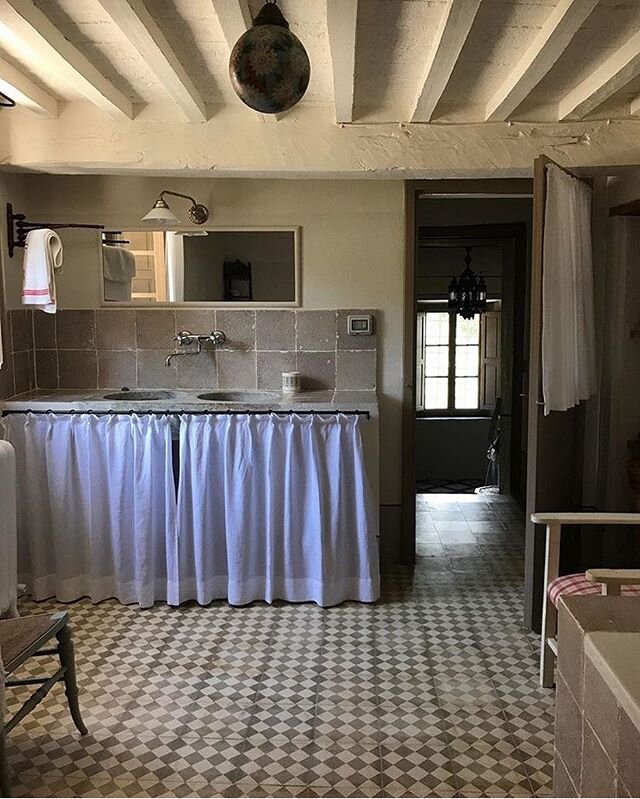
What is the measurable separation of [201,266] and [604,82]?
2.30m

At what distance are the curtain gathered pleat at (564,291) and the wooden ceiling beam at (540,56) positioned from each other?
33cm

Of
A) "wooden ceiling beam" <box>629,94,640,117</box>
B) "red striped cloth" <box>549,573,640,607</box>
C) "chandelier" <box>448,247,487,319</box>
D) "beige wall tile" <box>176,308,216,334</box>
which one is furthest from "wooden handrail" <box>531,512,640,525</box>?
"chandelier" <box>448,247,487,319</box>

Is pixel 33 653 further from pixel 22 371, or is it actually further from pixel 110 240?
pixel 110 240

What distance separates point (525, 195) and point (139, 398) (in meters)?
2.41

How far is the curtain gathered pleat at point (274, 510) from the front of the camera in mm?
3629

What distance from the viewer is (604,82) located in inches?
111

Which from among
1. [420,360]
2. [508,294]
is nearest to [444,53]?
[508,294]

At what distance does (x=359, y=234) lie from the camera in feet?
13.9

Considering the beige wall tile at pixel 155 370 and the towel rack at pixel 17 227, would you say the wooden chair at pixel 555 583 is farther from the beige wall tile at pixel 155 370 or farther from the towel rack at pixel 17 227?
the towel rack at pixel 17 227

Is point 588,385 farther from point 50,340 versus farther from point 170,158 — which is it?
point 50,340

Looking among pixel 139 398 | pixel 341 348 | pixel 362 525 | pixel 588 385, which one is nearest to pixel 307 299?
pixel 341 348

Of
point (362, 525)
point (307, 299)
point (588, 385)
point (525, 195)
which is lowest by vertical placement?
point (362, 525)

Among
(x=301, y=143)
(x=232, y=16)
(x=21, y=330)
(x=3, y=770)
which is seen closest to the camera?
(x=3, y=770)

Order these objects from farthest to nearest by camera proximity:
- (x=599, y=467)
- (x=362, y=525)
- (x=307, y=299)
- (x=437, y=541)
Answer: (x=437, y=541) → (x=307, y=299) → (x=599, y=467) → (x=362, y=525)
